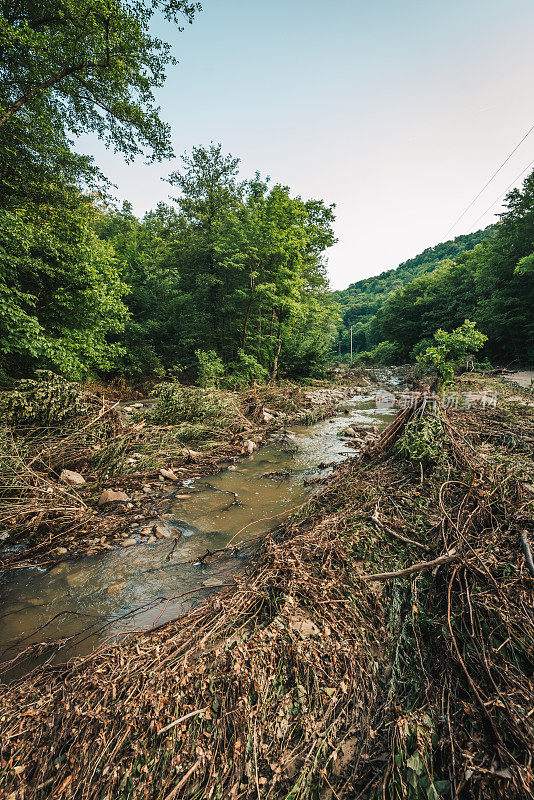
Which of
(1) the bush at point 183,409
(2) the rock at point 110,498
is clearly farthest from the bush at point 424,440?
(1) the bush at point 183,409

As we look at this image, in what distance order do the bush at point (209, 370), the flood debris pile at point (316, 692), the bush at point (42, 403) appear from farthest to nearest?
1. the bush at point (209, 370)
2. the bush at point (42, 403)
3. the flood debris pile at point (316, 692)

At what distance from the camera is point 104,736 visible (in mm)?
1543

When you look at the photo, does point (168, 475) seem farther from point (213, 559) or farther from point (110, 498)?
point (213, 559)

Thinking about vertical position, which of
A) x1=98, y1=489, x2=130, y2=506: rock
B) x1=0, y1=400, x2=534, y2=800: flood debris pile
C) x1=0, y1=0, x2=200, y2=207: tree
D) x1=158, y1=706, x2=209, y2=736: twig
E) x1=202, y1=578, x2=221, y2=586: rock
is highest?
x1=0, y1=0, x2=200, y2=207: tree

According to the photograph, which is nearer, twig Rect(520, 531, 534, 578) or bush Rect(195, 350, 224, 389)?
twig Rect(520, 531, 534, 578)

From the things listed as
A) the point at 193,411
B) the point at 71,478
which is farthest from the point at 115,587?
the point at 193,411

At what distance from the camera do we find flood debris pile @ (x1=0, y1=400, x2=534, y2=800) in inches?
57.7

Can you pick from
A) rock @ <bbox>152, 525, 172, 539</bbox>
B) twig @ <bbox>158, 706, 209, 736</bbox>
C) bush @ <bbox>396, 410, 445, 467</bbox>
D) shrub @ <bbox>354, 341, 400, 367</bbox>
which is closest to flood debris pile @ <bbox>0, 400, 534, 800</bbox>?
twig @ <bbox>158, 706, 209, 736</bbox>

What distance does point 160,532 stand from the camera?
4.60m

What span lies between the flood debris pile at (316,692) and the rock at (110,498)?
9.81 ft

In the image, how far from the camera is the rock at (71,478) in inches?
204

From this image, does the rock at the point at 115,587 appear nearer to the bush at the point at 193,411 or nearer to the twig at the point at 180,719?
the twig at the point at 180,719

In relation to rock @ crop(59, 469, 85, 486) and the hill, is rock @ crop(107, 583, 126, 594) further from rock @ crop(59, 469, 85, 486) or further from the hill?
the hill

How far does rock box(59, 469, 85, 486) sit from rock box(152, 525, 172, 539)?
174 cm
